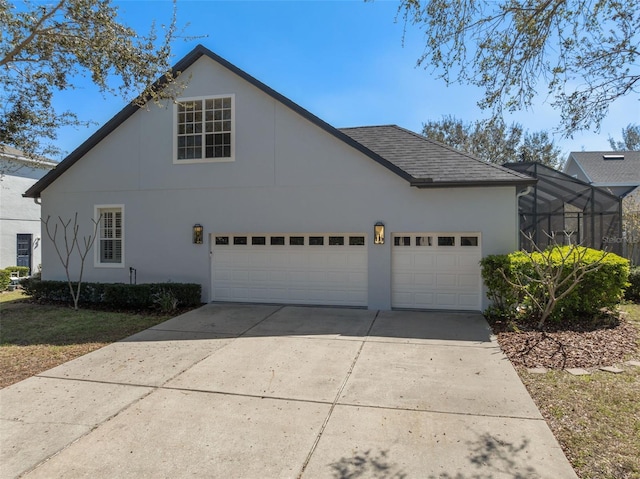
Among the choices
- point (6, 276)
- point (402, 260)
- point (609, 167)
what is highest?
point (609, 167)

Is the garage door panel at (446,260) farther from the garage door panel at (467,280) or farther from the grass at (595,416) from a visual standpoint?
the grass at (595,416)

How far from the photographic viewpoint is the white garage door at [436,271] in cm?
981

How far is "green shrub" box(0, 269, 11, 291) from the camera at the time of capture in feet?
47.1

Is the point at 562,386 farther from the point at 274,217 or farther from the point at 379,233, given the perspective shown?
the point at 274,217

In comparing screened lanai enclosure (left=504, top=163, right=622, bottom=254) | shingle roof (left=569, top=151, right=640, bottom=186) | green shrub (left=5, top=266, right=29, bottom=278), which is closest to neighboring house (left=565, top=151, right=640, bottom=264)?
shingle roof (left=569, top=151, right=640, bottom=186)

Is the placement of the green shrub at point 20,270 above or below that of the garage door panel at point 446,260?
below

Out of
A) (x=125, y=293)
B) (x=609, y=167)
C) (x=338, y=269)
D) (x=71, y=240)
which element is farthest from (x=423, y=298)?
(x=609, y=167)

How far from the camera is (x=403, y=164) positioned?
10570 millimetres

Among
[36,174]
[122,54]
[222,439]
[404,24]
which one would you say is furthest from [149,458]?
[36,174]

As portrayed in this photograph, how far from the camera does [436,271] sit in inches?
393

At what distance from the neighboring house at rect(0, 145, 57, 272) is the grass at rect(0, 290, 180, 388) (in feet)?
21.4

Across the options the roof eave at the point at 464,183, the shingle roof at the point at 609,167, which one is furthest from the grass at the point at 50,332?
the shingle roof at the point at 609,167

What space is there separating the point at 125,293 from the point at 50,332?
245 cm

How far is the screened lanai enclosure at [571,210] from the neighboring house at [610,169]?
24.8ft
